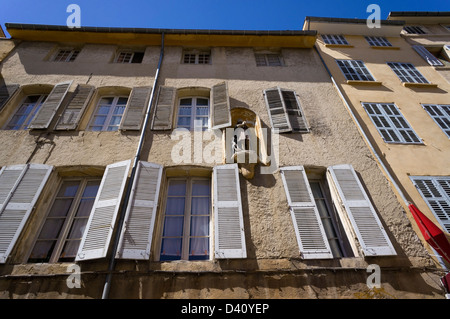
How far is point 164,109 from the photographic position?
6.24 m

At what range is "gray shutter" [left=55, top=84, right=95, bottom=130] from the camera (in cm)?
568

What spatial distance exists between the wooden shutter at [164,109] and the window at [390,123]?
5.19 m

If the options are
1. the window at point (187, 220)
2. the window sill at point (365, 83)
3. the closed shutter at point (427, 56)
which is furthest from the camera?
the closed shutter at point (427, 56)

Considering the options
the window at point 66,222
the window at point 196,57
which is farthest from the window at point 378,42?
the window at point 66,222

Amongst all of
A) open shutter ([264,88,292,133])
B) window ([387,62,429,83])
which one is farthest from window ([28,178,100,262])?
window ([387,62,429,83])

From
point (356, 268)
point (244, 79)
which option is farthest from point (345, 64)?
point (356, 268)

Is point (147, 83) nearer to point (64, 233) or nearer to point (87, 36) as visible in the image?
point (87, 36)

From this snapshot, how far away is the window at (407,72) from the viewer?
791cm

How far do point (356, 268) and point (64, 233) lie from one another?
4.82 meters

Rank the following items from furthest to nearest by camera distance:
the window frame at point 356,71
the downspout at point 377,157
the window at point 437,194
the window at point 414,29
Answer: the window at point 414,29 → the window frame at point 356,71 → the window at point 437,194 → the downspout at point 377,157

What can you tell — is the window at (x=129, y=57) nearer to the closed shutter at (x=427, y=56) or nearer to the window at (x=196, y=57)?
the window at (x=196, y=57)

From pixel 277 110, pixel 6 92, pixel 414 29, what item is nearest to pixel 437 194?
pixel 277 110

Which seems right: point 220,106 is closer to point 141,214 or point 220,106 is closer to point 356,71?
point 141,214

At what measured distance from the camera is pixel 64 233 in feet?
13.9
